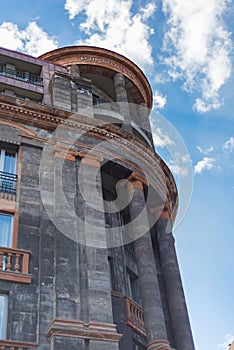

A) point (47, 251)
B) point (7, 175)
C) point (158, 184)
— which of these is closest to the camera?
point (47, 251)

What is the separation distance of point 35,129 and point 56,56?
9288 mm

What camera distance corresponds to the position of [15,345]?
1427 cm

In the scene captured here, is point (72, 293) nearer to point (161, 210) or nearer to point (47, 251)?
point (47, 251)

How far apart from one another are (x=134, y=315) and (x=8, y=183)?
292 inches

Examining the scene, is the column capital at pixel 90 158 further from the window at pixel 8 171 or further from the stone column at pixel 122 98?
the stone column at pixel 122 98

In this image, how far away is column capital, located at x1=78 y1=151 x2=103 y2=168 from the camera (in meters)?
20.5

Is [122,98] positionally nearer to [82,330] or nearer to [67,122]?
[67,122]

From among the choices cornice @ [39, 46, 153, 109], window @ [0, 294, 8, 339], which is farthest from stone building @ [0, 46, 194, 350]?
cornice @ [39, 46, 153, 109]

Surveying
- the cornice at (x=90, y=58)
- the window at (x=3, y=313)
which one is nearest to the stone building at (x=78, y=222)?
the window at (x=3, y=313)

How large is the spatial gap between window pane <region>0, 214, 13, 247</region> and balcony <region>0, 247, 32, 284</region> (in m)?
0.62

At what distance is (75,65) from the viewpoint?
Result: 28234 mm

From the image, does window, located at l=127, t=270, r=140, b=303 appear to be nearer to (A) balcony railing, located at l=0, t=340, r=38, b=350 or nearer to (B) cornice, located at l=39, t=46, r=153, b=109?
(A) balcony railing, located at l=0, t=340, r=38, b=350

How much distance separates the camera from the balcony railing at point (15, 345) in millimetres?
14117

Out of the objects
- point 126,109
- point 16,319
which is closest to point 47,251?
point 16,319
